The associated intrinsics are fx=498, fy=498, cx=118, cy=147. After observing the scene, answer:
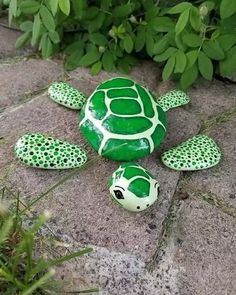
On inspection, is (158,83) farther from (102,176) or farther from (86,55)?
(102,176)

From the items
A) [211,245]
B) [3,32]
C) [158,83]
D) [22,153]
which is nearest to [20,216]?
[22,153]

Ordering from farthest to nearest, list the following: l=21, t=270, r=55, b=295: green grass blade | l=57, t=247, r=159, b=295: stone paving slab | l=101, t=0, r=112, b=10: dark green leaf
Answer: l=101, t=0, r=112, b=10: dark green leaf
l=57, t=247, r=159, b=295: stone paving slab
l=21, t=270, r=55, b=295: green grass blade

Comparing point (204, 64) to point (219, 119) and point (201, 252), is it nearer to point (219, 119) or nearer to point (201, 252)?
point (219, 119)

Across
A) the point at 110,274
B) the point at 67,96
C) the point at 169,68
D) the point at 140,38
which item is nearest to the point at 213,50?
the point at 169,68

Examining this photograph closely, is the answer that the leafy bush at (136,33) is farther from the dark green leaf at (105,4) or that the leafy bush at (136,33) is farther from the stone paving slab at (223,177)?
the stone paving slab at (223,177)

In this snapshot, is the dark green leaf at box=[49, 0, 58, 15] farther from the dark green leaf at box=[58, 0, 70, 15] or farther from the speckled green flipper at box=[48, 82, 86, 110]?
the speckled green flipper at box=[48, 82, 86, 110]

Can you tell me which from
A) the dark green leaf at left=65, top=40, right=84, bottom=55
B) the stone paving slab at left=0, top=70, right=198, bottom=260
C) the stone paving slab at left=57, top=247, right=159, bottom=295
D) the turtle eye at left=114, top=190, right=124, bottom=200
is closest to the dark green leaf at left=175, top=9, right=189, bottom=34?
the stone paving slab at left=0, top=70, right=198, bottom=260
